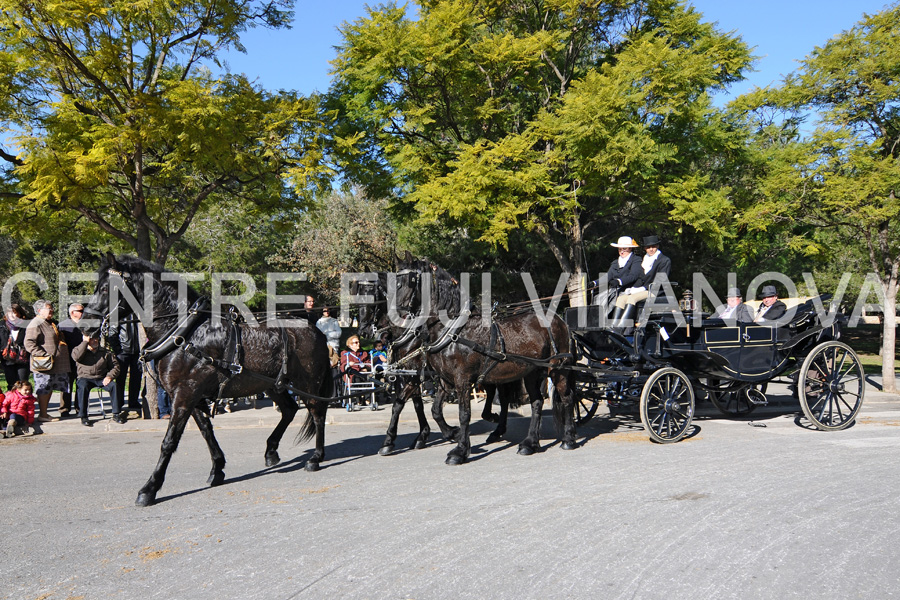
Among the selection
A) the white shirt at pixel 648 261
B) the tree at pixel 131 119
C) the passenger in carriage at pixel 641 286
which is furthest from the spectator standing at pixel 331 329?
the white shirt at pixel 648 261

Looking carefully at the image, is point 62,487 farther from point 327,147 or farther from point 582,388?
point 327,147

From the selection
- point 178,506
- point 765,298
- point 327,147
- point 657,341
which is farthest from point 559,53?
point 178,506

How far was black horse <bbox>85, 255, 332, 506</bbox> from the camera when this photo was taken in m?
6.62

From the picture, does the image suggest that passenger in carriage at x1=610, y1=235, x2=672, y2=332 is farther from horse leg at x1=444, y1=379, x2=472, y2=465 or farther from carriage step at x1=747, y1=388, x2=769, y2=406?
carriage step at x1=747, y1=388, x2=769, y2=406

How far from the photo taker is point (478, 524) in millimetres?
5363

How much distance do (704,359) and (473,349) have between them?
133 inches

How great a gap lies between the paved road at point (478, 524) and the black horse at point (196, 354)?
556 millimetres

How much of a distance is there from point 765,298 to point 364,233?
22166 mm

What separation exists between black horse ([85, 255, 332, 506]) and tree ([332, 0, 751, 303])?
526 centimetres

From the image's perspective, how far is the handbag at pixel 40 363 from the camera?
437 inches

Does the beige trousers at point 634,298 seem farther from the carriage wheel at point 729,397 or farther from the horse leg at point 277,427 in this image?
the horse leg at point 277,427

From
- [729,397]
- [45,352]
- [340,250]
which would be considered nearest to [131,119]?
[45,352]

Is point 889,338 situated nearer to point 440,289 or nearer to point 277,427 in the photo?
point 440,289

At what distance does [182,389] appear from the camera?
680cm
